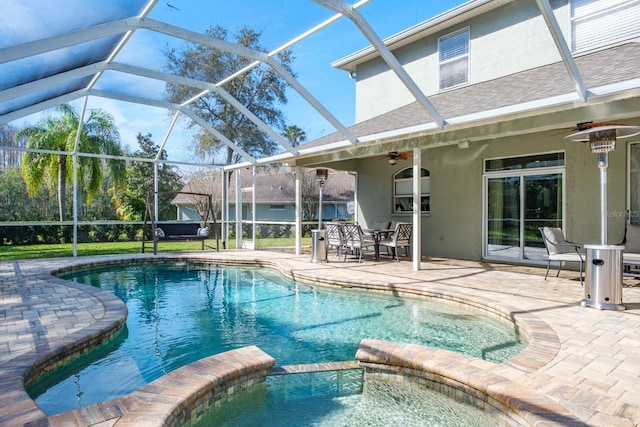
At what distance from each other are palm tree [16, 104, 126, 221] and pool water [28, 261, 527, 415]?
12.1 m

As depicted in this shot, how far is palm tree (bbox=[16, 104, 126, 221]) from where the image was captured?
680 inches

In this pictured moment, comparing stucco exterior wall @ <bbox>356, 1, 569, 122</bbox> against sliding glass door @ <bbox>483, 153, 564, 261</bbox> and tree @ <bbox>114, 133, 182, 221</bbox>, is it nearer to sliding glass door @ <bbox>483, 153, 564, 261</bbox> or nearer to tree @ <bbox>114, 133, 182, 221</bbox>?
sliding glass door @ <bbox>483, 153, 564, 261</bbox>

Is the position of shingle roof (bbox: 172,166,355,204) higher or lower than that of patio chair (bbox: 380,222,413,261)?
higher

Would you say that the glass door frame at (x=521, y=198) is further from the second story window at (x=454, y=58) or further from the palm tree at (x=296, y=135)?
the palm tree at (x=296, y=135)

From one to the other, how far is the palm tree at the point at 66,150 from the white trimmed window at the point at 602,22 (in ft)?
59.3

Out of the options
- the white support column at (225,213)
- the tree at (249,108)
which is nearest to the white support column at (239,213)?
the white support column at (225,213)

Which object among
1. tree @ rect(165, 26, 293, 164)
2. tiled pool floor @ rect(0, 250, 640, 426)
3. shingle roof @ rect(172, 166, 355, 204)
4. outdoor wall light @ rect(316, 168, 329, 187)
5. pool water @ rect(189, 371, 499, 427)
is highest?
tree @ rect(165, 26, 293, 164)

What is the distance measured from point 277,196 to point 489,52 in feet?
61.8

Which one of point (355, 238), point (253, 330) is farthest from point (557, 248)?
point (253, 330)

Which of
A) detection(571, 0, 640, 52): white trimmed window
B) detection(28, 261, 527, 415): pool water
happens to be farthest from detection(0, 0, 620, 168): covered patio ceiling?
detection(28, 261, 527, 415): pool water

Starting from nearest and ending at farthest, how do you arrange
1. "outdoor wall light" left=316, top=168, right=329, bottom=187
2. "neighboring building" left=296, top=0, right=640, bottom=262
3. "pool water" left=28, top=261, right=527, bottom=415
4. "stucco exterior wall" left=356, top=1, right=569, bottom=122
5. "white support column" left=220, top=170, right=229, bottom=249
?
"pool water" left=28, top=261, right=527, bottom=415
"neighboring building" left=296, top=0, right=640, bottom=262
"stucco exterior wall" left=356, top=1, right=569, bottom=122
"outdoor wall light" left=316, top=168, right=329, bottom=187
"white support column" left=220, top=170, right=229, bottom=249

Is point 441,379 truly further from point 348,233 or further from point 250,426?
point 348,233

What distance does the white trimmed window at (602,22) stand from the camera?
7.95 metres

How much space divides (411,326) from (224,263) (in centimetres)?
703
